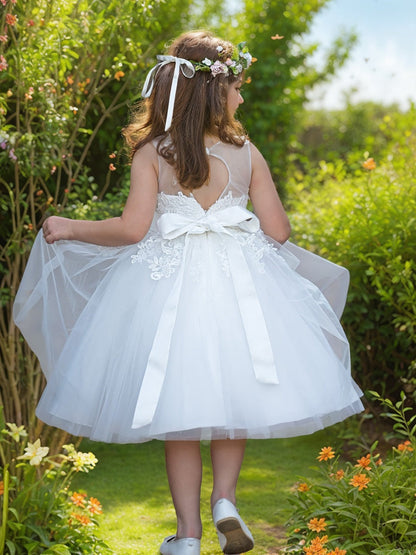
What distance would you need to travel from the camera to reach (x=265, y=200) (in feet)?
8.45

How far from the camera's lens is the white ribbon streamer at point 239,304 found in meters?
2.19

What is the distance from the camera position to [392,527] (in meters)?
2.27

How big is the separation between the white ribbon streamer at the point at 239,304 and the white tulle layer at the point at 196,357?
3 cm

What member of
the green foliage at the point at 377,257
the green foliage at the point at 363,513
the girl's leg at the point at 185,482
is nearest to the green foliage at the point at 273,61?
the green foliage at the point at 377,257

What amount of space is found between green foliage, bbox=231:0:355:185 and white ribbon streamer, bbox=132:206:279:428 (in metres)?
5.49

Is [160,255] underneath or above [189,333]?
above

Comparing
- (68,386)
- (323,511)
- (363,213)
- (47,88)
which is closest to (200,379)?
(68,386)

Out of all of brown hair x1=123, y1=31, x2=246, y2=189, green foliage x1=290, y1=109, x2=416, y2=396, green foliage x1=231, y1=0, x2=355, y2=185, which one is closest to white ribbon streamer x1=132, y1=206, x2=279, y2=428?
brown hair x1=123, y1=31, x2=246, y2=189

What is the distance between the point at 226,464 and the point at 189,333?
44 centimetres

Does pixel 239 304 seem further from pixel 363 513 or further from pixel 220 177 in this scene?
→ pixel 363 513

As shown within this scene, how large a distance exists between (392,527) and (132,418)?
0.82 meters

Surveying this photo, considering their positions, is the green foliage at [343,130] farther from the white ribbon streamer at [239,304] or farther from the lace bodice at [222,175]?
the white ribbon streamer at [239,304]

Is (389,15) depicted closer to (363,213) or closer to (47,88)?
(363,213)

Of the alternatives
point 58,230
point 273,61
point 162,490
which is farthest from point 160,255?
point 273,61
